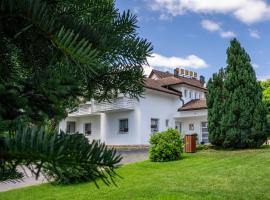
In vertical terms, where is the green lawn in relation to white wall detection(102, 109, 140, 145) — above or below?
below

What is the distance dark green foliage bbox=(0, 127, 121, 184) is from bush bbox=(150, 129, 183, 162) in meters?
18.7

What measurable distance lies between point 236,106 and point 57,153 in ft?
77.1

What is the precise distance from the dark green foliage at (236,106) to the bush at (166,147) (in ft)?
14.2

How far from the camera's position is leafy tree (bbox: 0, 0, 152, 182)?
0.64m

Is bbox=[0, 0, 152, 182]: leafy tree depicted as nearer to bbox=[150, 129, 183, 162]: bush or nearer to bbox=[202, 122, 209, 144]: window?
bbox=[150, 129, 183, 162]: bush

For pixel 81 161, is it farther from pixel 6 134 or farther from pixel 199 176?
pixel 199 176

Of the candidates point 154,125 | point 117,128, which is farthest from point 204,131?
point 117,128

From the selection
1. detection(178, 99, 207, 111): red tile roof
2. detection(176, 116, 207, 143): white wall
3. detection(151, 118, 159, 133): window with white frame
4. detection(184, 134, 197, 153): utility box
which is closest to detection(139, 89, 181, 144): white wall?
detection(151, 118, 159, 133): window with white frame

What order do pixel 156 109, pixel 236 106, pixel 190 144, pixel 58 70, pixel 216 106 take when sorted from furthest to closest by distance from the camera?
pixel 156 109 < pixel 216 106 < pixel 236 106 < pixel 190 144 < pixel 58 70

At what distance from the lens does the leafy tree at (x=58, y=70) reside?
2.10 feet

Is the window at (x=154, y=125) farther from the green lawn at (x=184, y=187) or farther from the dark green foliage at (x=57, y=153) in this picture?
the dark green foliage at (x=57, y=153)

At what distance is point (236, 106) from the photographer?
23.2 meters

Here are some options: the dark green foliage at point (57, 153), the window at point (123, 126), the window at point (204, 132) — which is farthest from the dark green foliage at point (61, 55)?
the window at point (204, 132)

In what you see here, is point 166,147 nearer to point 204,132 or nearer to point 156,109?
point 156,109
